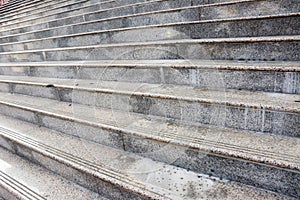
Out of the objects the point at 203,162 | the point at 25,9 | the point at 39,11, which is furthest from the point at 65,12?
the point at 203,162

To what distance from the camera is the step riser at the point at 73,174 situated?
1.47 m

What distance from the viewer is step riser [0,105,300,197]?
3.94 ft

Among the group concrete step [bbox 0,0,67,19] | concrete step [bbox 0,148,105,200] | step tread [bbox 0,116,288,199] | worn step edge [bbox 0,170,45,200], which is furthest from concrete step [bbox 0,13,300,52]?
concrete step [bbox 0,0,67,19]

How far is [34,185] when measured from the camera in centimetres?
171

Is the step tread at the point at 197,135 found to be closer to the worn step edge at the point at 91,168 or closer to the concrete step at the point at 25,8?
the worn step edge at the point at 91,168

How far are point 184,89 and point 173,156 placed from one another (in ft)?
2.07

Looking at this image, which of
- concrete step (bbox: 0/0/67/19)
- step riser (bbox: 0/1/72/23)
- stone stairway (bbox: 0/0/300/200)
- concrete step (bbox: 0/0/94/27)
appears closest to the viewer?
stone stairway (bbox: 0/0/300/200)

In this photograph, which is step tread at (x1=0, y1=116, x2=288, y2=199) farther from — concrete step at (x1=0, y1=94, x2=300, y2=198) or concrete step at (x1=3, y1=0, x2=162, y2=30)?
concrete step at (x1=3, y1=0, x2=162, y2=30)

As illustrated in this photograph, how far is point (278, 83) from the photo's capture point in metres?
1.60

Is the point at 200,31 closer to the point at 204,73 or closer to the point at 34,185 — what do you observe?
the point at 204,73

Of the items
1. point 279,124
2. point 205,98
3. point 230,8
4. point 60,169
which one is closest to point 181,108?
point 205,98

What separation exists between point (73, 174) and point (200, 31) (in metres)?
1.77

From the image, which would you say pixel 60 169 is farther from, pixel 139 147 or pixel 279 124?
pixel 279 124

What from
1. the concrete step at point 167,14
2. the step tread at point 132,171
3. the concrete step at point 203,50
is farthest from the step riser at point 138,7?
the step tread at point 132,171
